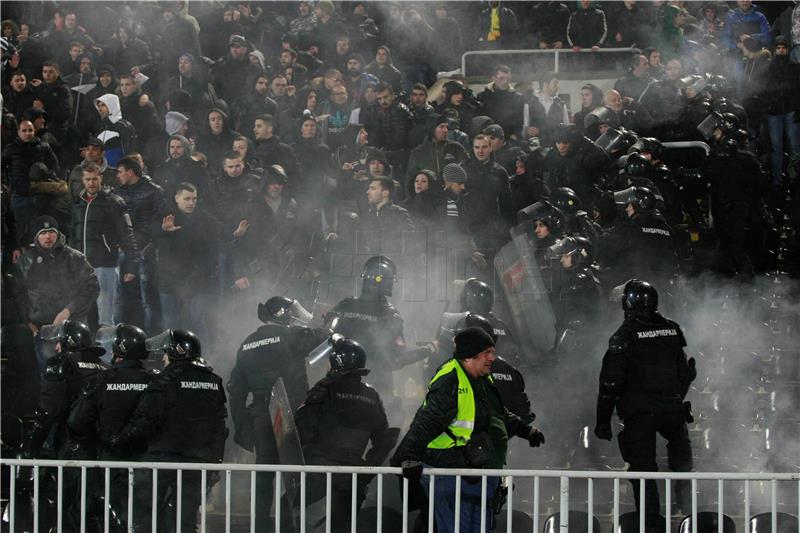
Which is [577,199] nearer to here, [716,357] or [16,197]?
[716,357]

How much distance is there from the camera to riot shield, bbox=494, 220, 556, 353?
12.1m

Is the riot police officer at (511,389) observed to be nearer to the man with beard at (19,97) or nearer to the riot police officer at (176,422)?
the riot police officer at (176,422)

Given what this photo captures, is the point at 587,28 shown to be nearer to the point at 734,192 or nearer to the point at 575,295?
the point at 734,192

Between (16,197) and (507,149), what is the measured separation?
548cm

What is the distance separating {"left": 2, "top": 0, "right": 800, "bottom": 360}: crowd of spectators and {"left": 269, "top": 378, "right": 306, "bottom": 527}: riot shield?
156 inches

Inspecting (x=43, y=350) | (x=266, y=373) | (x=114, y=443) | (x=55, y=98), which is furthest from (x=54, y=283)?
(x=55, y=98)

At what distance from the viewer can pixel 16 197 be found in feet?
47.4

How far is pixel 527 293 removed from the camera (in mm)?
12297

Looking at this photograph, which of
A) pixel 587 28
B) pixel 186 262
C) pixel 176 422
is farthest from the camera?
pixel 587 28

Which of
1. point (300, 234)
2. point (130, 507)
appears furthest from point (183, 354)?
point (300, 234)

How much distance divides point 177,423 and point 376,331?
2.46 metres

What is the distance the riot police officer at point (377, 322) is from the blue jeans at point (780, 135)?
5823 mm

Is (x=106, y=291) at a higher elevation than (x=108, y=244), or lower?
lower

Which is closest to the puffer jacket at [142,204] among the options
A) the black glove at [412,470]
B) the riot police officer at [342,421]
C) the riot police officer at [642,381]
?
the riot police officer at [342,421]
